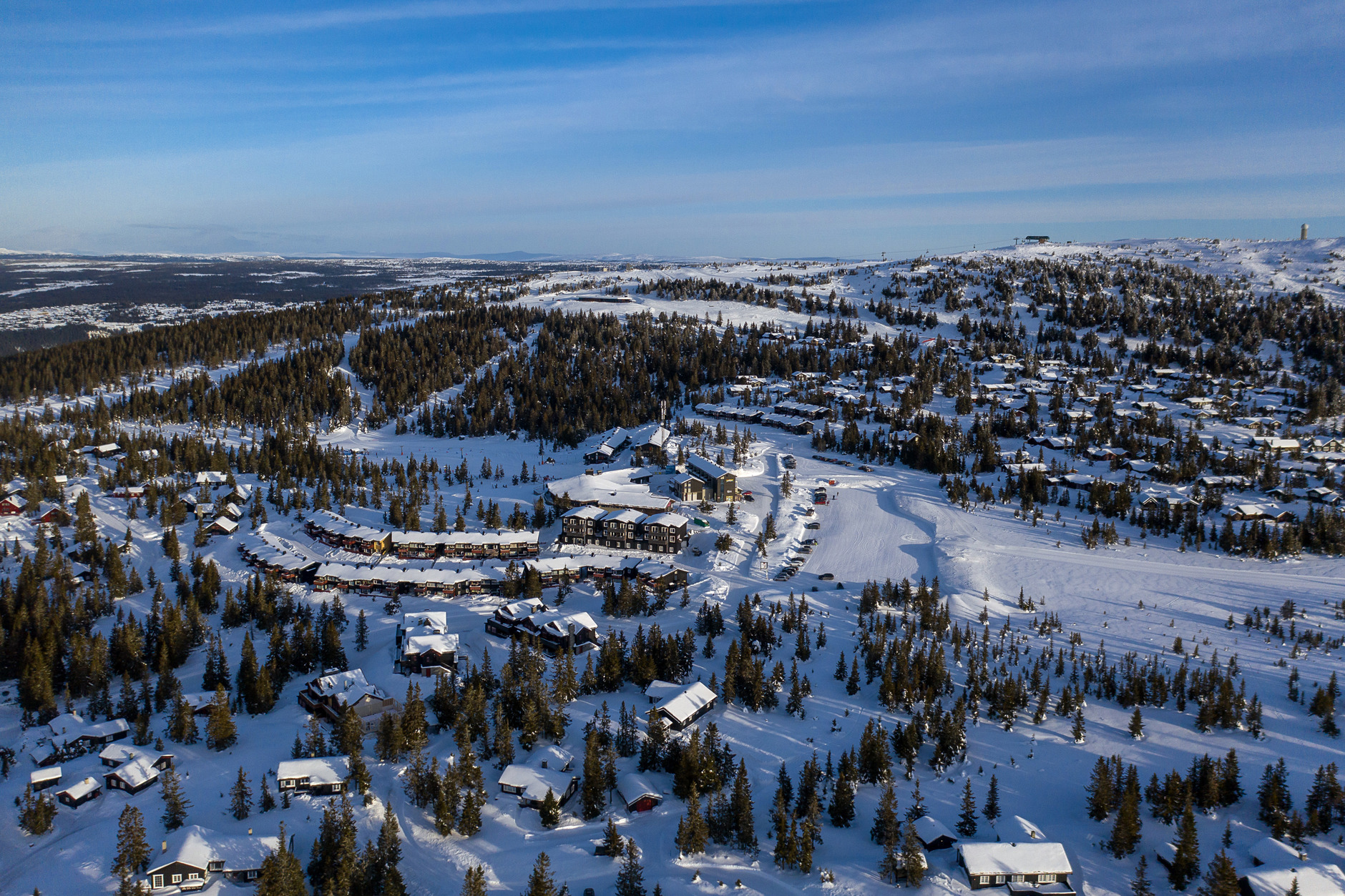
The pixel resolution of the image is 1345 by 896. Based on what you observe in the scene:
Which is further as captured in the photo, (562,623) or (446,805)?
(562,623)

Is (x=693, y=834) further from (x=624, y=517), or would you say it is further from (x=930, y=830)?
(x=624, y=517)

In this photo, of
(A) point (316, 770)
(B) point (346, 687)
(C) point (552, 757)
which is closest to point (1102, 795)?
(C) point (552, 757)

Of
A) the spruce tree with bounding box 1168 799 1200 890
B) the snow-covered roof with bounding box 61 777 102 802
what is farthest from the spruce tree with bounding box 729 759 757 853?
the snow-covered roof with bounding box 61 777 102 802

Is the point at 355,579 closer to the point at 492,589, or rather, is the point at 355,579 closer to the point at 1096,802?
the point at 492,589

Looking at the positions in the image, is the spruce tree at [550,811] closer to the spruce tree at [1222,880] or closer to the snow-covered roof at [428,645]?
the snow-covered roof at [428,645]

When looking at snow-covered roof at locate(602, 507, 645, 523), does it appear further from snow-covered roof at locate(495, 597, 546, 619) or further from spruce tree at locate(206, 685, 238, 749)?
spruce tree at locate(206, 685, 238, 749)

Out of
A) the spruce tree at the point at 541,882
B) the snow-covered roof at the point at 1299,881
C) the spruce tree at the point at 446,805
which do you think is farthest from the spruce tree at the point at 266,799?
the snow-covered roof at the point at 1299,881
